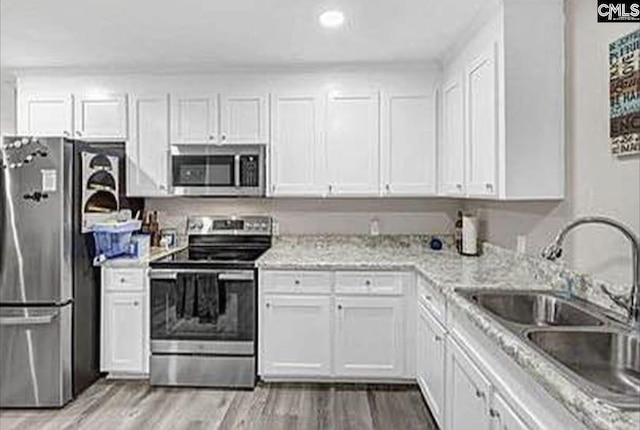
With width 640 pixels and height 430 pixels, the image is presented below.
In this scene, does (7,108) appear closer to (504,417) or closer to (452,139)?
(452,139)

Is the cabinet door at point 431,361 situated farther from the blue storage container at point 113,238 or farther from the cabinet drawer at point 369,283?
the blue storage container at point 113,238

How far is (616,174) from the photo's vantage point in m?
2.14

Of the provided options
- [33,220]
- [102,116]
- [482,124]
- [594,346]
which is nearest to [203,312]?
[33,220]

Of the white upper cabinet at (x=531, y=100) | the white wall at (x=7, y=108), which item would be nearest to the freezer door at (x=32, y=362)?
the white wall at (x=7, y=108)

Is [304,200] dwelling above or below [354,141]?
below

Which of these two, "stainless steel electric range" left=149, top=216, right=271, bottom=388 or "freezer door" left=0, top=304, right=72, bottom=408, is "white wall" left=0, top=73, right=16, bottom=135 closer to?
"freezer door" left=0, top=304, right=72, bottom=408

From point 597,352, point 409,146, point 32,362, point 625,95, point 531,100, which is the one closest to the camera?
point 597,352

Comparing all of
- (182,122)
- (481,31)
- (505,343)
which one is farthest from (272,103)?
(505,343)

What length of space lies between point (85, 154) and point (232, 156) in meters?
1.04

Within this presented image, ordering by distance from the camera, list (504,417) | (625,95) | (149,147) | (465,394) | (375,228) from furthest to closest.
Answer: (375,228)
(149,147)
(465,394)
(625,95)
(504,417)

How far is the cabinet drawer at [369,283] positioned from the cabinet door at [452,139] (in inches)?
28.2

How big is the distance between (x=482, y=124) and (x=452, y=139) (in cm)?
68

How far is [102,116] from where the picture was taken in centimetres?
418

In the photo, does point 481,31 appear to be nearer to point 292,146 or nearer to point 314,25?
point 314,25
